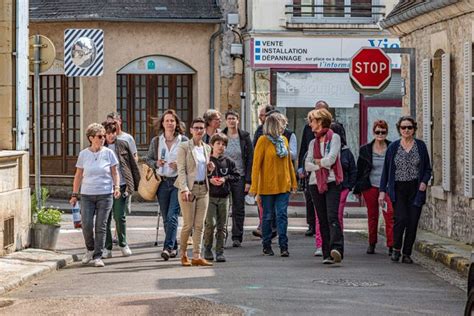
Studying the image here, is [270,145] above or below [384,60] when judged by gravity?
below

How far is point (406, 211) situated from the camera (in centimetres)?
1636

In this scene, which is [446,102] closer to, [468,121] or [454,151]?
[454,151]

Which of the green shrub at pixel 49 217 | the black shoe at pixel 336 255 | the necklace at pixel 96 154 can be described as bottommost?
the black shoe at pixel 336 255

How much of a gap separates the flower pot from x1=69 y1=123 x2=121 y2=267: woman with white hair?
1166mm

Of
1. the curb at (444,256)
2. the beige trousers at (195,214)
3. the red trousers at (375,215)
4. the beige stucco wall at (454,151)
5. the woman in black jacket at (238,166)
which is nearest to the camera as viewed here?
the curb at (444,256)

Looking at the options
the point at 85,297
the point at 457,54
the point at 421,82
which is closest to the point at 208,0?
the point at 421,82

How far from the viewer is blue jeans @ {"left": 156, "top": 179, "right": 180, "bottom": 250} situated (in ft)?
54.1

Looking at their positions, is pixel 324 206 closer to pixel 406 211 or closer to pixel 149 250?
pixel 406 211

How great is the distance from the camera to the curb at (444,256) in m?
14.9

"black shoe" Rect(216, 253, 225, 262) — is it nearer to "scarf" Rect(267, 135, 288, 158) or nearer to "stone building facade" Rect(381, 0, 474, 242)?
"scarf" Rect(267, 135, 288, 158)

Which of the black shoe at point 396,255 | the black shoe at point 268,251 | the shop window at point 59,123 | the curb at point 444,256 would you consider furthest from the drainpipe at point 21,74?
the shop window at point 59,123

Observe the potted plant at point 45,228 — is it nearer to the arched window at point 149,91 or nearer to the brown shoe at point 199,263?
the brown shoe at point 199,263

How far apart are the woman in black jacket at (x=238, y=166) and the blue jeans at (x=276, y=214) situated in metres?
1.22

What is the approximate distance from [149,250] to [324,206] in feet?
9.95
